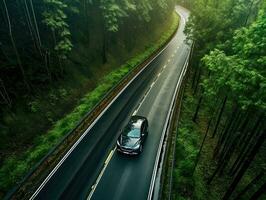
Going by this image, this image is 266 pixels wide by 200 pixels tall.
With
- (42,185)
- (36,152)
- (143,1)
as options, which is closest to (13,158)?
(36,152)

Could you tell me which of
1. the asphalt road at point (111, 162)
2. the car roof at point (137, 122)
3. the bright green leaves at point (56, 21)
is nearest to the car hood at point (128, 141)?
the asphalt road at point (111, 162)

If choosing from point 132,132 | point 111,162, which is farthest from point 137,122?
point 111,162

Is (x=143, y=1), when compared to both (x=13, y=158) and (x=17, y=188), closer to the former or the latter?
(x=13, y=158)

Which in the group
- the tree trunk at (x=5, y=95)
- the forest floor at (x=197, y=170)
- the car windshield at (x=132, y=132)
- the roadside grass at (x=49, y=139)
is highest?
the tree trunk at (x=5, y=95)

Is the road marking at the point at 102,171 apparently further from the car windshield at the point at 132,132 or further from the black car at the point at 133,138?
the car windshield at the point at 132,132

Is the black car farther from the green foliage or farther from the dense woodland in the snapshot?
the dense woodland

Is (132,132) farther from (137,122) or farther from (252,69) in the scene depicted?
(252,69)
